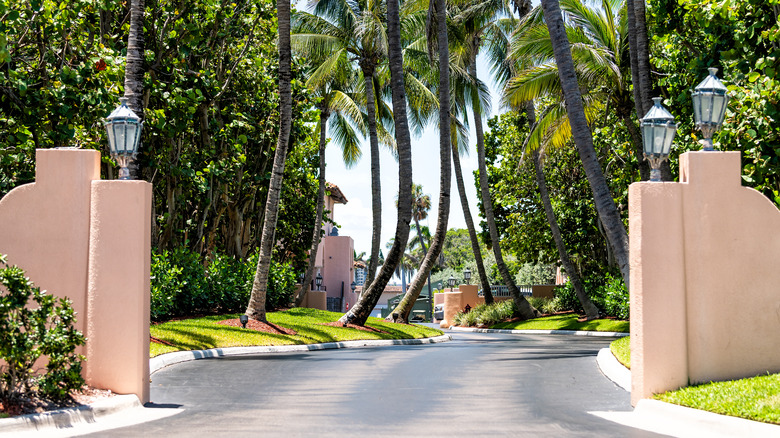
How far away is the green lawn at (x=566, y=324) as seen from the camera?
30.1m

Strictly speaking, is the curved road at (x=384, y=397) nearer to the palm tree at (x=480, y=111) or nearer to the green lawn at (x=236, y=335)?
the green lawn at (x=236, y=335)

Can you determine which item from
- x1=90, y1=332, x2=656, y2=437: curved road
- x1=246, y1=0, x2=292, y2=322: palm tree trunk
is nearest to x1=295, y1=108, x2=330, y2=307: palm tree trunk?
x1=246, y1=0, x2=292, y2=322: palm tree trunk

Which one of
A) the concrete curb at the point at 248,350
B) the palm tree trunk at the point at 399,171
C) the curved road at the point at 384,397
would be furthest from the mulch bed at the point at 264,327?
the curved road at the point at 384,397

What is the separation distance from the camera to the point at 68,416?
8328mm

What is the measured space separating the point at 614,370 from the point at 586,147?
5.05 metres

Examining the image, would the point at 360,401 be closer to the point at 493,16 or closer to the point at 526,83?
the point at 526,83

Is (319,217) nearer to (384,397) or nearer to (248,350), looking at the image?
(248,350)

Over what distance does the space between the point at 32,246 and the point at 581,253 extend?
32347mm

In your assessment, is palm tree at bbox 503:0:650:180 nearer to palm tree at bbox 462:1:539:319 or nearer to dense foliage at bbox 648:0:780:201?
dense foliage at bbox 648:0:780:201

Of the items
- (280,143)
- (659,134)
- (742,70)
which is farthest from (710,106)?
(280,143)

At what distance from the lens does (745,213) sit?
32.7ft

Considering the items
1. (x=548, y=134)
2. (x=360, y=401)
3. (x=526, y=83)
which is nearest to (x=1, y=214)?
(x=360, y=401)

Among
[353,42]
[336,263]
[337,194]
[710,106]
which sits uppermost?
[353,42]

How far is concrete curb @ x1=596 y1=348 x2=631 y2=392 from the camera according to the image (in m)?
12.5
